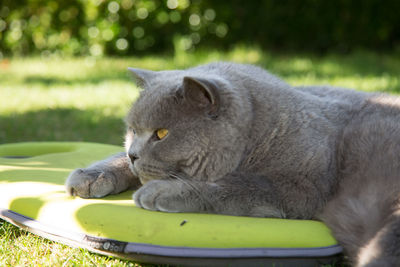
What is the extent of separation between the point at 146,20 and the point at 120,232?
20.4 ft

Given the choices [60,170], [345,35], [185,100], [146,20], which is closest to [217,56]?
[146,20]

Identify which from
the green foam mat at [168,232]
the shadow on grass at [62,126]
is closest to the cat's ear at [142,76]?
the green foam mat at [168,232]

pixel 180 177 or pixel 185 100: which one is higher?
pixel 185 100

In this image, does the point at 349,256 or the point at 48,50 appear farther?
the point at 48,50

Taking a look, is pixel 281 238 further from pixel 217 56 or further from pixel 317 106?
pixel 217 56

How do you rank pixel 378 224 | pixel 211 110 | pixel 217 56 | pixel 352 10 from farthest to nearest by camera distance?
pixel 352 10 < pixel 217 56 < pixel 211 110 < pixel 378 224

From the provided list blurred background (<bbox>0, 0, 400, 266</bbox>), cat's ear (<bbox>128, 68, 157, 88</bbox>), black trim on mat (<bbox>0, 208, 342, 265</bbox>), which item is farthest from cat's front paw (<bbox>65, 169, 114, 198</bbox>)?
blurred background (<bbox>0, 0, 400, 266</bbox>)

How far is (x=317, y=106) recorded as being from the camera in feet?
7.60

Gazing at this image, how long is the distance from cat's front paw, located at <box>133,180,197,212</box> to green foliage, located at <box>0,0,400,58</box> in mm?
5724

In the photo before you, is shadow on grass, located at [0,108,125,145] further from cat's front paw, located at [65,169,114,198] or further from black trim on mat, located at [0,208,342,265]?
black trim on mat, located at [0,208,342,265]

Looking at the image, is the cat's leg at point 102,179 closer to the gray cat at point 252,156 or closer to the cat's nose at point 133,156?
the gray cat at point 252,156

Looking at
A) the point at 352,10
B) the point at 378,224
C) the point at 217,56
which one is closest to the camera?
the point at 378,224

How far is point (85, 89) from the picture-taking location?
5.77 meters

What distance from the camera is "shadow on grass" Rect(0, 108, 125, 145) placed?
420 centimetres
